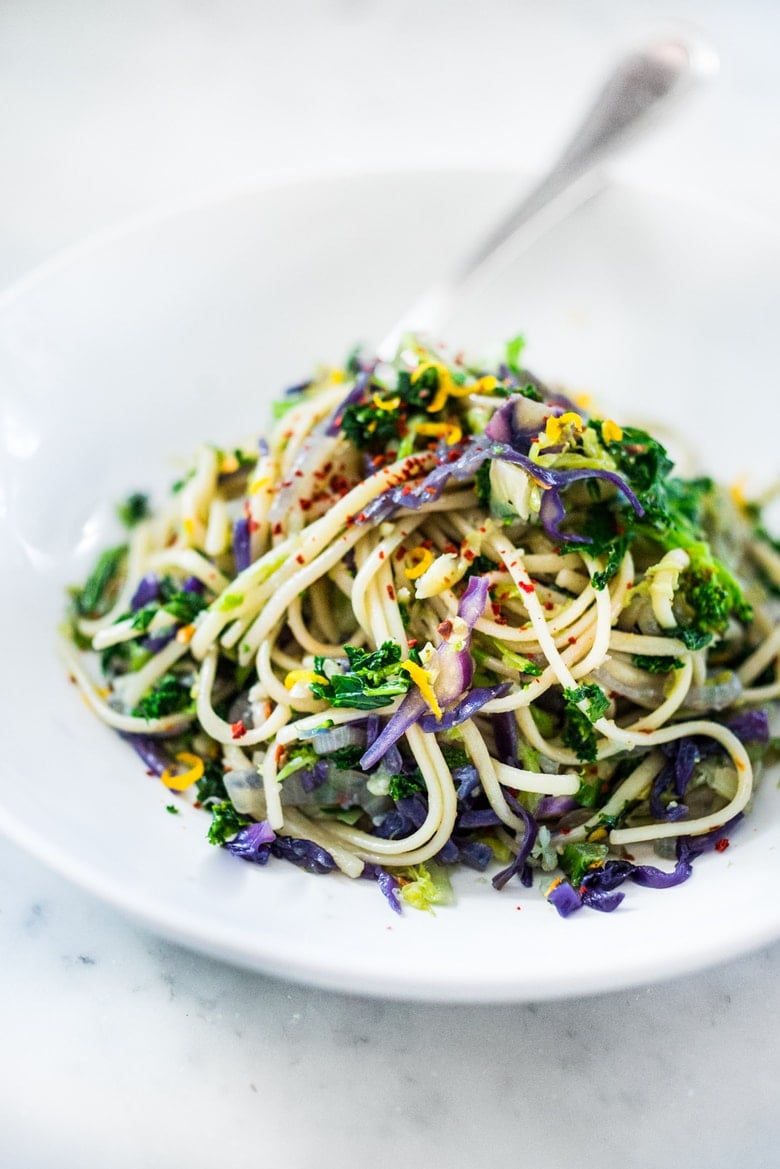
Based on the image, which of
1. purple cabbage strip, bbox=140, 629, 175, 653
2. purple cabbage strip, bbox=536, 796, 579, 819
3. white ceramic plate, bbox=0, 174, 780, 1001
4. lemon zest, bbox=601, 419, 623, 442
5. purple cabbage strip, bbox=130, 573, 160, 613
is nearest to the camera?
white ceramic plate, bbox=0, 174, 780, 1001

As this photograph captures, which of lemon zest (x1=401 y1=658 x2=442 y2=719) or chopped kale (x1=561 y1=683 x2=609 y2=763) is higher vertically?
lemon zest (x1=401 y1=658 x2=442 y2=719)

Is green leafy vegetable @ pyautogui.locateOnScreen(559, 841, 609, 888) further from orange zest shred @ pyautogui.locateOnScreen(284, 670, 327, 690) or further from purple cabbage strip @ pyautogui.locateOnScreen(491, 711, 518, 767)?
orange zest shred @ pyautogui.locateOnScreen(284, 670, 327, 690)

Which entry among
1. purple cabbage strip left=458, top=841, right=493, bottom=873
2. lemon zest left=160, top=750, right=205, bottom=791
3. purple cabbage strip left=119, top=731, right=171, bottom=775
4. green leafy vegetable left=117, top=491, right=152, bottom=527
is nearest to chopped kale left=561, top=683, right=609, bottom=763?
purple cabbage strip left=458, top=841, right=493, bottom=873

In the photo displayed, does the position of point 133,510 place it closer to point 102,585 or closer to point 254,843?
point 102,585

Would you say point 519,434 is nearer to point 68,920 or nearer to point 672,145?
point 68,920

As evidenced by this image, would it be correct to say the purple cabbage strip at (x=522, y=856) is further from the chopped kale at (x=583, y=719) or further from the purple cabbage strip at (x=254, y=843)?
the purple cabbage strip at (x=254, y=843)
